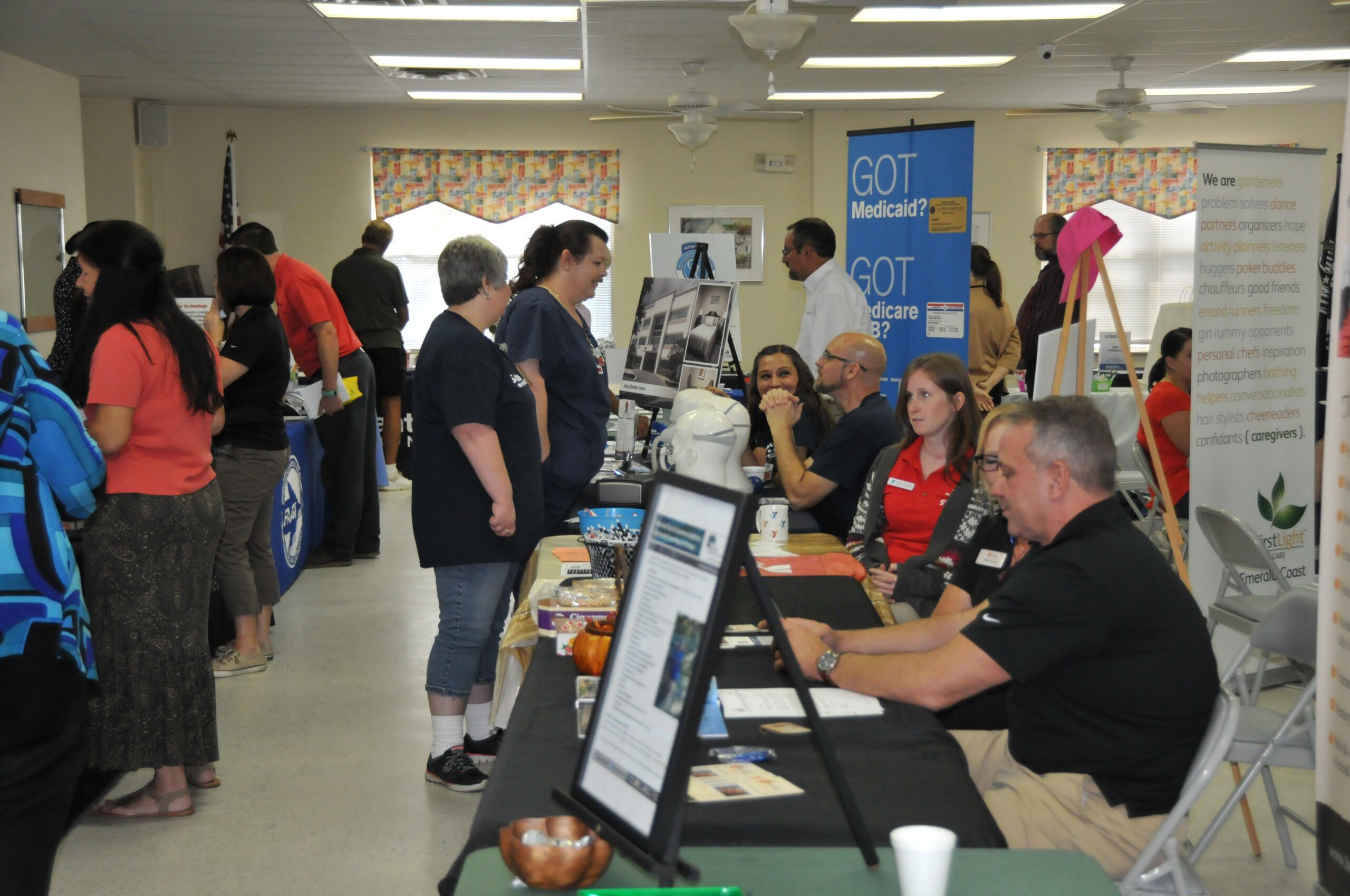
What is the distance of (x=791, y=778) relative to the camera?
153 centimetres

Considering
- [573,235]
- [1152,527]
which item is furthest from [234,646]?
[1152,527]

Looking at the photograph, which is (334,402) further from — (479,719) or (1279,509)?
(1279,509)

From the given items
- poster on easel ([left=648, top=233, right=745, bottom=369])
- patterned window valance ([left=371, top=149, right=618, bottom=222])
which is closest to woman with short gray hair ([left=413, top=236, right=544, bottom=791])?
poster on easel ([left=648, top=233, right=745, bottom=369])

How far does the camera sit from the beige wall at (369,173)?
10188 millimetres

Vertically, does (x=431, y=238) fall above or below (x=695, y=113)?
below

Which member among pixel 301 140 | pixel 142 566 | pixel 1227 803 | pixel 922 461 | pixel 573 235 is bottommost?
pixel 1227 803

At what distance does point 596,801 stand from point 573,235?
2562 millimetres

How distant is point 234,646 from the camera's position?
436 centimetres

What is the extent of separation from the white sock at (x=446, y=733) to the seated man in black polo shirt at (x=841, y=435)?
1.26 metres

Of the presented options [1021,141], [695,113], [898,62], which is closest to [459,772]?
[695,113]

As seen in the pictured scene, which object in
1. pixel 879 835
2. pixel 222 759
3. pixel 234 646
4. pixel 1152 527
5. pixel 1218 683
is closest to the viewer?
pixel 879 835

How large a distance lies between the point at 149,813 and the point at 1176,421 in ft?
12.7

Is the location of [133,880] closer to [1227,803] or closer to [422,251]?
[1227,803]

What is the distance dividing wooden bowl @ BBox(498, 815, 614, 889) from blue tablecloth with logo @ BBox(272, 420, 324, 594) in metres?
3.72
